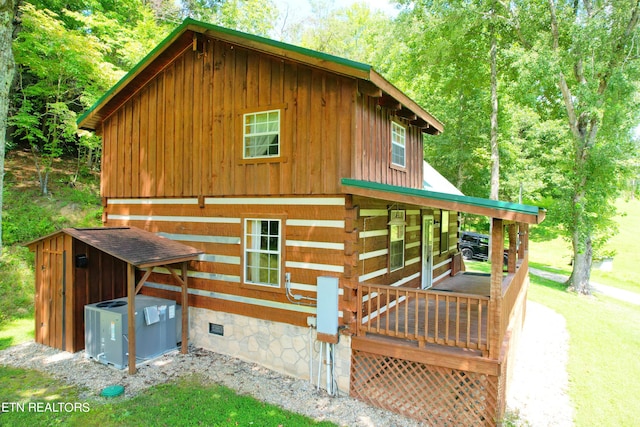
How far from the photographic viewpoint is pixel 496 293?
17.8ft

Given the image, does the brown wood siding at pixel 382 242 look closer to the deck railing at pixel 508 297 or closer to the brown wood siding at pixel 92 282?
the deck railing at pixel 508 297

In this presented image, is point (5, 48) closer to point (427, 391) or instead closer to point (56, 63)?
point (56, 63)

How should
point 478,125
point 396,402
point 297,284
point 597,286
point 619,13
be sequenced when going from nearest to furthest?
point 396,402 < point 297,284 < point 619,13 < point 597,286 < point 478,125

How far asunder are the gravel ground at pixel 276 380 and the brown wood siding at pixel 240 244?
3.82ft

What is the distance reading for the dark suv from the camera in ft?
77.1

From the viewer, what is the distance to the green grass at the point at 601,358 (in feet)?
21.1

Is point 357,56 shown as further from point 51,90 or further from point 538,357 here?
point 538,357

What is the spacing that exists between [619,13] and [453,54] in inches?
323

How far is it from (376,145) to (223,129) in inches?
135

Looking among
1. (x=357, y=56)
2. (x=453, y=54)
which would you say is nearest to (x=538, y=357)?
(x=453, y=54)

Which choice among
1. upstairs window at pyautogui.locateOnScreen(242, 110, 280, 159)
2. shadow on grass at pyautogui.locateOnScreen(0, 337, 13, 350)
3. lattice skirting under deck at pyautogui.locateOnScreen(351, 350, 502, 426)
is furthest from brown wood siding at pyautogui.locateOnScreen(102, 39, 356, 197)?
shadow on grass at pyautogui.locateOnScreen(0, 337, 13, 350)

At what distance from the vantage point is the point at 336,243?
267 inches

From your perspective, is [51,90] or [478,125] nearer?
Answer: [51,90]

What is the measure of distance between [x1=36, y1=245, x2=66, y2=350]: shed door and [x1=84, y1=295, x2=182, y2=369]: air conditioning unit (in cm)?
82
